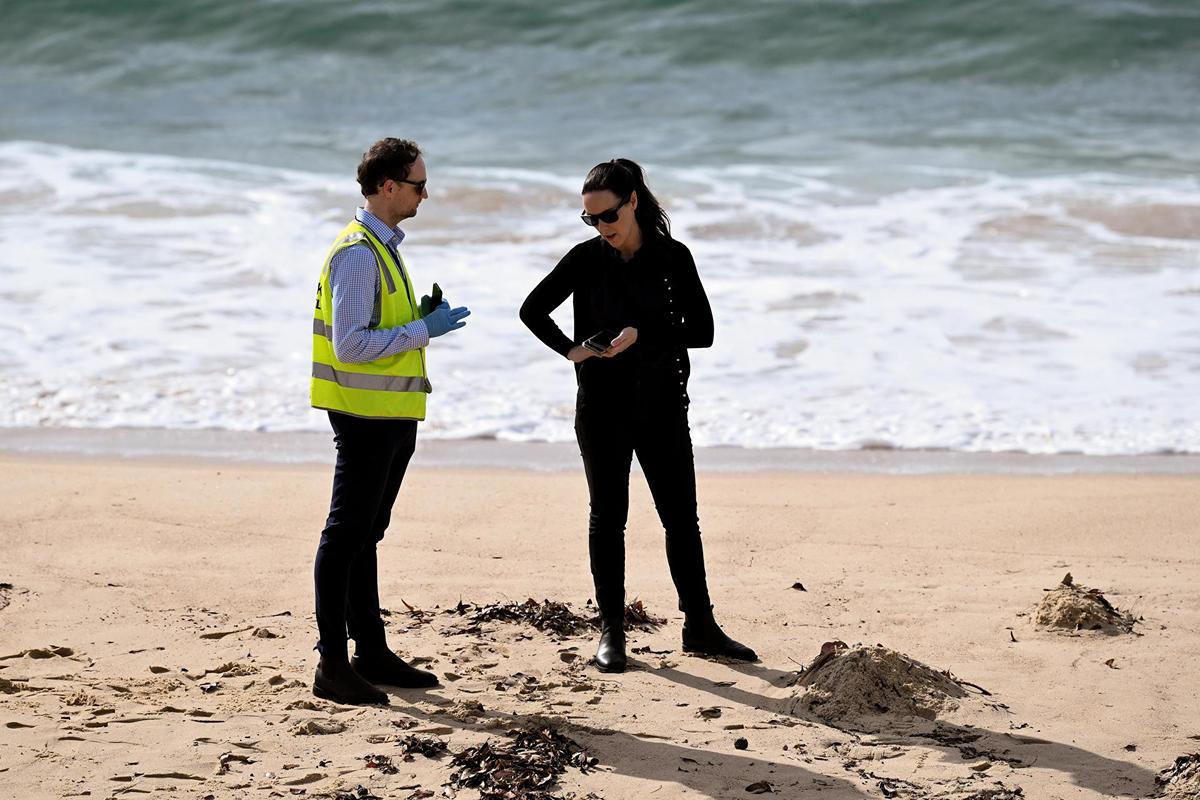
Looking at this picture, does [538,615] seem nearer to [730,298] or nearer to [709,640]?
[709,640]

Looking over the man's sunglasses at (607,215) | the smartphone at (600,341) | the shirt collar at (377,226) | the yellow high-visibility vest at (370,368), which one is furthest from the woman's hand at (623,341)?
the shirt collar at (377,226)

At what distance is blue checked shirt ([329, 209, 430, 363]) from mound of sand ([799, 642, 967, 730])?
1573 mm

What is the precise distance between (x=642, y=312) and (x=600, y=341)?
0.60ft

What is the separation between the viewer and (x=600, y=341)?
168 inches

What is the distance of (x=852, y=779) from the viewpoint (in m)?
3.53

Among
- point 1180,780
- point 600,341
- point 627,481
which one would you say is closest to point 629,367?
point 600,341

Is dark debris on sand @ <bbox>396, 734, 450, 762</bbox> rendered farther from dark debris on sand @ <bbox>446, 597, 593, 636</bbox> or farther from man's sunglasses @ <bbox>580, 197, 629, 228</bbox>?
man's sunglasses @ <bbox>580, 197, 629, 228</bbox>

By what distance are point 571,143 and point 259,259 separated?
245 inches

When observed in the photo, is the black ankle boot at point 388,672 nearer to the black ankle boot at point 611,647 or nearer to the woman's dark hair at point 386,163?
the black ankle boot at point 611,647

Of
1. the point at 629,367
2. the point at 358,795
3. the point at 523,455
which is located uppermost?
the point at 629,367

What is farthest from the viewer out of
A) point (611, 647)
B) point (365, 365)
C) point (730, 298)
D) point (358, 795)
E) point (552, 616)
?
point (730, 298)

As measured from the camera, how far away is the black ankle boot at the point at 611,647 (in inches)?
173

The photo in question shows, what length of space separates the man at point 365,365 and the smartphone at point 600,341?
0.46 metres

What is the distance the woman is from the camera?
4.34 m
